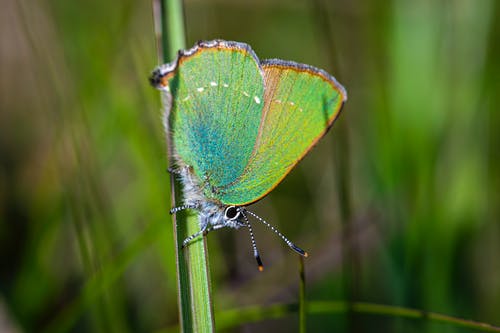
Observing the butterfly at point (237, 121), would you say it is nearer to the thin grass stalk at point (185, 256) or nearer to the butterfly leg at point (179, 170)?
the butterfly leg at point (179, 170)

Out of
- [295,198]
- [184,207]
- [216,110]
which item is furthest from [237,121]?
[295,198]

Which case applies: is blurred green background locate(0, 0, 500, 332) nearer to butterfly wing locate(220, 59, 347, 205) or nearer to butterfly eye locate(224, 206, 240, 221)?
butterfly wing locate(220, 59, 347, 205)

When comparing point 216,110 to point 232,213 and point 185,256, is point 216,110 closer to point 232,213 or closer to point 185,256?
point 232,213

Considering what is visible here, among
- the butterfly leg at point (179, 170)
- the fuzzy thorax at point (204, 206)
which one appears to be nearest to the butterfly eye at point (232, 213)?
the fuzzy thorax at point (204, 206)

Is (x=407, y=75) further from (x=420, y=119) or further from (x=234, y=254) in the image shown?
(x=234, y=254)

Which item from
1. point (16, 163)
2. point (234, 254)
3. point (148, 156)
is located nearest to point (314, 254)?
point (234, 254)

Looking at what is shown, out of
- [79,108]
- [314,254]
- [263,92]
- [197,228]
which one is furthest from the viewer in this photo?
[314,254]

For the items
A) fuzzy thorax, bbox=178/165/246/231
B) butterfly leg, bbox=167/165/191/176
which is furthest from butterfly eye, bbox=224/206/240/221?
butterfly leg, bbox=167/165/191/176
